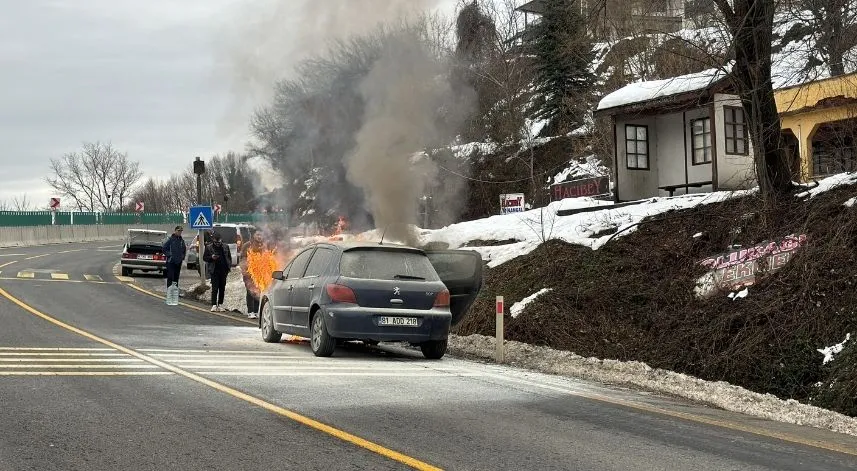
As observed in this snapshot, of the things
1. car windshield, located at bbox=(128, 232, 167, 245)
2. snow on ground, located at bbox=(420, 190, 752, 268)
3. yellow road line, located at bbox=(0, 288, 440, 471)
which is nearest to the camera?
yellow road line, located at bbox=(0, 288, 440, 471)

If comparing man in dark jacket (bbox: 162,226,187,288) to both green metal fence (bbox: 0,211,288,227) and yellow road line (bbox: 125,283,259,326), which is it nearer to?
yellow road line (bbox: 125,283,259,326)

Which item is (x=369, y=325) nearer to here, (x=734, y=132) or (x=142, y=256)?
(x=734, y=132)

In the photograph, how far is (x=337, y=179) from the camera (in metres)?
37.0

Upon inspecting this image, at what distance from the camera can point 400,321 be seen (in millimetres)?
11961

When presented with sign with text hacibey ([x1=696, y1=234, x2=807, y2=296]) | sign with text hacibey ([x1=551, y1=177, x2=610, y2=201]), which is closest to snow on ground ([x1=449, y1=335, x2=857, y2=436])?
sign with text hacibey ([x1=696, y1=234, x2=807, y2=296])

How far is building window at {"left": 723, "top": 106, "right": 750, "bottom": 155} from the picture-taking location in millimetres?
22984

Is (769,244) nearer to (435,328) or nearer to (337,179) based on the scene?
(435,328)

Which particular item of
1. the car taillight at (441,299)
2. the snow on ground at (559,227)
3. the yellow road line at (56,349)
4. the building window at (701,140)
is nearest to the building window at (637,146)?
the building window at (701,140)

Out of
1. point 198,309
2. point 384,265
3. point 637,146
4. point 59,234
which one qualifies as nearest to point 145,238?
point 198,309

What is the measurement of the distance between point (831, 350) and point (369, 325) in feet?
18.6

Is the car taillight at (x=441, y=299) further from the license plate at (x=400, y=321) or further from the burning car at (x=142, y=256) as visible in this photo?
the burning car at (x=142, y=256)

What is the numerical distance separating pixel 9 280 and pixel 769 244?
2352cm

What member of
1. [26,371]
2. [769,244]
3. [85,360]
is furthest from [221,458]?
[769,244]

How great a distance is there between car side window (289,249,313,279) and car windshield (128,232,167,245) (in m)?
20.6
